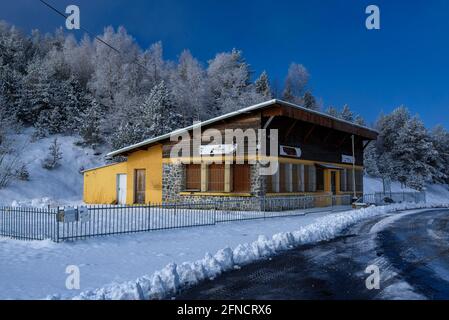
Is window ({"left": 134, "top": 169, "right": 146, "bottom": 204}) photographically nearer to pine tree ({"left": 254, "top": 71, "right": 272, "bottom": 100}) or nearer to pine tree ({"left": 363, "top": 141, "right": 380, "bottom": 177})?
pine tree ({"left": 254, "top": 71, "right": 272, "bottom": 100})

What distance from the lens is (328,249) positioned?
10.3m

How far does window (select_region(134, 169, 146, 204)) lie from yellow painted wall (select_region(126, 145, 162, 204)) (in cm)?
22

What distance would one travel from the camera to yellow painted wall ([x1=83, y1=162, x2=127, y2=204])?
87.8 feet

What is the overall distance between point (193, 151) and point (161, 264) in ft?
50.0

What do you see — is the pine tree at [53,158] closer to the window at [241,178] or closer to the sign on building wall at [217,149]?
the sign on building wall at [217,149]

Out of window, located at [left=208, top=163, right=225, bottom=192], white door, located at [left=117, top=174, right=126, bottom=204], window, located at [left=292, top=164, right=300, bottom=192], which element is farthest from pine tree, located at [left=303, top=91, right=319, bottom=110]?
window, located at [left=208, top=163, right=225, bottom=192]

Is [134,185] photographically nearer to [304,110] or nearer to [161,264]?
[304,110]

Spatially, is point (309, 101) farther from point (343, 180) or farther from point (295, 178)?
point (295, 178)

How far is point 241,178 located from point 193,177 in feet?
10.7

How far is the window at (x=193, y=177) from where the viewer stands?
76.3 ft

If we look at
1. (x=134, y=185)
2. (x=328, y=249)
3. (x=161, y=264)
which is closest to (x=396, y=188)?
(x=134, y=185)

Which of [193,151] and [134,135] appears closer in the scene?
[193,151]
